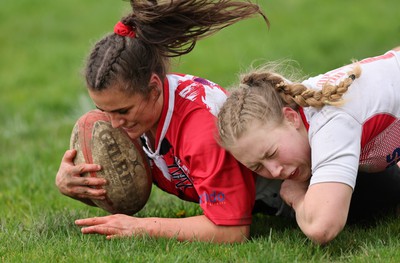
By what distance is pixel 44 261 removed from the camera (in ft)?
15.6

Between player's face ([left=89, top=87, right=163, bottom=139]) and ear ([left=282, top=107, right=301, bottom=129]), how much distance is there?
33.8 inches

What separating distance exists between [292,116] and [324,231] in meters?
0.73

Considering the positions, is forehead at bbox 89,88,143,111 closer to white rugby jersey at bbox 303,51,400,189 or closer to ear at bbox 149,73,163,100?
ear at bbox 149,73,163,100

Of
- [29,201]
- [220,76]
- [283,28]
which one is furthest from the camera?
[283,28]

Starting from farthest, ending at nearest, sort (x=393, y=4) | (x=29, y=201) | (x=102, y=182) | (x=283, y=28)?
(x=393, y=4) → (x=283, y=28) → (x=29, y=201) → (x=102, y=182)

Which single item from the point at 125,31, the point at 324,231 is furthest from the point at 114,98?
the point at 324,231

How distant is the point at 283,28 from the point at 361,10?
192cm

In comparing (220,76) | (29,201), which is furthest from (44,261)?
(220,76)

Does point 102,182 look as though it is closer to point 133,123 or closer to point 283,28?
point 133,123

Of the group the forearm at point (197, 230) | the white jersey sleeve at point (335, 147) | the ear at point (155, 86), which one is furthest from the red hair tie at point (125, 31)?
the white jersey sleeve at point (335, 147)

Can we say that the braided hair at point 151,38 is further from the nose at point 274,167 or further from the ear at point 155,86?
the nose at point 274,167

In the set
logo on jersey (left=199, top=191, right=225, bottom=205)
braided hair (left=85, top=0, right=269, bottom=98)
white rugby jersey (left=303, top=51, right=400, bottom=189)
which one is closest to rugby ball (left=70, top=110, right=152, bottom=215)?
braided hair (left=85, top=0, right=269, bottom=98)

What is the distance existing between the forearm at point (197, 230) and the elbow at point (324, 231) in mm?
554

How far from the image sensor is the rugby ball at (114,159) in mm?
5520
